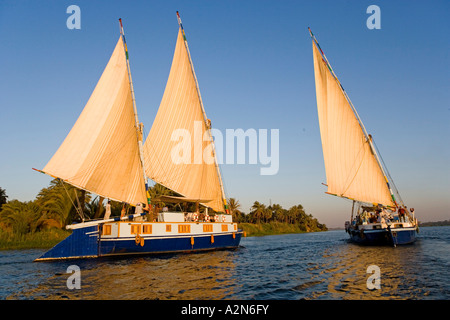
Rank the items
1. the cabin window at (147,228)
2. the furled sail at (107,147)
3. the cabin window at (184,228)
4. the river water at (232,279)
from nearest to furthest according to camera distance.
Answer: the river water at (232,279)
the furled sail at (107,147)
the cabin window at (147,228)
the cabin window at (184,228)

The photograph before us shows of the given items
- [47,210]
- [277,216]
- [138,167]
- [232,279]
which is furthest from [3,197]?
[277,216]

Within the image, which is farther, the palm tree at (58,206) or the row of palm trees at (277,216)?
the row of palm trees at (277,216)

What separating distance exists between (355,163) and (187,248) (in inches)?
902

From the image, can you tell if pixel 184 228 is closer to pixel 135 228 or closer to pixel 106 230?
pixel 135 228

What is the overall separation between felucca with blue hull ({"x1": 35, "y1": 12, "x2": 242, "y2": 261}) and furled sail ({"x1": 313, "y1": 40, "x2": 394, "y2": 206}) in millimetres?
14559

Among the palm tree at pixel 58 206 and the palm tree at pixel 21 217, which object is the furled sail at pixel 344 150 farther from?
the palm tree at pixel 21 217

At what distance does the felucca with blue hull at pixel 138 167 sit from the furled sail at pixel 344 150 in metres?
14.6

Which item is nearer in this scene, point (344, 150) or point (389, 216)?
point (389, 216)

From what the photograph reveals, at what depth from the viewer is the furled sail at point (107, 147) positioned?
2866cm

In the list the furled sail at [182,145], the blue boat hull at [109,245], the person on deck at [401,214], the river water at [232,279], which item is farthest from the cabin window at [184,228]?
the person on deck at [401,214]

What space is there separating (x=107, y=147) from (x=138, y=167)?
13.8 ft

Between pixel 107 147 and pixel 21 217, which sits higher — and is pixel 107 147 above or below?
above

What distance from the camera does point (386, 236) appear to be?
112ft

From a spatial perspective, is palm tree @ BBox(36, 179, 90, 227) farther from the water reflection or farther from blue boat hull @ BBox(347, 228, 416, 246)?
blue boat hull @ BBox(347, 228, 416, 246)
